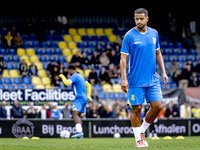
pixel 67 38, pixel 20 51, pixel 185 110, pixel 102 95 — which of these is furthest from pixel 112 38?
pixel 185 110

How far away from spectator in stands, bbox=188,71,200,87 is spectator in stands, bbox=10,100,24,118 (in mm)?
8381

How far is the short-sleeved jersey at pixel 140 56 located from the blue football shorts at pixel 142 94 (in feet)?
0.23

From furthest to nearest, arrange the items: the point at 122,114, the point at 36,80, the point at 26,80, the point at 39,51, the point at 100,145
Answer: the point at 39,51
the point at 36,80
the point at 26,80
the point at 122,114
the point at 100,145

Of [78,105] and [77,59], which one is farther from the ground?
[77,59]

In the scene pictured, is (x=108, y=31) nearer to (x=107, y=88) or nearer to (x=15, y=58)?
(x=15, y=58)

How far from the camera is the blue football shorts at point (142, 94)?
620 cm

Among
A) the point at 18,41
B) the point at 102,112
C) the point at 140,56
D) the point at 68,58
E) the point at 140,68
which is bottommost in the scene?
the point at 102,112

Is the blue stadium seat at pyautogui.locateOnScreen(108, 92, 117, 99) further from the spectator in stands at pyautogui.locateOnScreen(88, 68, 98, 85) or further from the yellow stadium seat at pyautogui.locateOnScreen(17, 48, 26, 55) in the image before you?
the yellow stadium seat at pyautogui.locateOnScreen(17, 48, 26, 55)

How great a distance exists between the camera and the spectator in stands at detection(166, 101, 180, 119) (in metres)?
16.5

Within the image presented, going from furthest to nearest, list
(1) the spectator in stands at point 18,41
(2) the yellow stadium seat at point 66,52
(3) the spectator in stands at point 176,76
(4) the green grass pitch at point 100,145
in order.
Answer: (2) the yellow stadium seat at point 66,52 < (1) the spectator in stands at point 18,41 < (3) the spectator in stands at point 176,76 < (4) the green grass pitch at point 100,145

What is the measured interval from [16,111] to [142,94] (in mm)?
10158

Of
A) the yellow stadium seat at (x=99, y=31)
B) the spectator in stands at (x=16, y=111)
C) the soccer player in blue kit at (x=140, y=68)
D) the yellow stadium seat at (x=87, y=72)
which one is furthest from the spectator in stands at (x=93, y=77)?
the soccer player in blue kit at (x=140, y=68)

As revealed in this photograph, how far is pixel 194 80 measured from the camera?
61.9 feet

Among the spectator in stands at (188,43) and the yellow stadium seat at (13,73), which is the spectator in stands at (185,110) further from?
the yellow stadium seat at (13,73)
